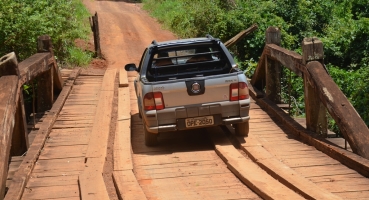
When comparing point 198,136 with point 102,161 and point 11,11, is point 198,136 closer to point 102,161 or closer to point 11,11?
point 102,161

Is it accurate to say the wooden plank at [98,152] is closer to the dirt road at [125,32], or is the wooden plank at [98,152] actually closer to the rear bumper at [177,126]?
the rear bumper at [177,126]

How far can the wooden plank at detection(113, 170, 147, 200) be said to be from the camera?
6.31 m

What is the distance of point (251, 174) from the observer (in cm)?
707

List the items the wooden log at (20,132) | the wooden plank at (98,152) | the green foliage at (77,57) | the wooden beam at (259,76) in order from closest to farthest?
1. the wooden plank at (98,152)
2. the wooden log at (20,132)
3. the wooden beam at (259,76)
4. the green foliage at (77,57)

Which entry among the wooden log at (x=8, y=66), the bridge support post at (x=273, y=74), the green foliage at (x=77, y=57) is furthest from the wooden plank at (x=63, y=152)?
the green foliage at (x=77, y=57)

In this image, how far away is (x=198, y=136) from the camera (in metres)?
9.71

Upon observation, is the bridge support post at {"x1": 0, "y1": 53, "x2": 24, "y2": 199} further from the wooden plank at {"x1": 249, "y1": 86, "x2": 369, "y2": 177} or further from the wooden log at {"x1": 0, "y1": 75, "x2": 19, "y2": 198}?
the wooden plank at {"x1": 249, "y1": 86, "x2": 369, "y2": 177}

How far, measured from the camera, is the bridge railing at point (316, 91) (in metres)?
7.36

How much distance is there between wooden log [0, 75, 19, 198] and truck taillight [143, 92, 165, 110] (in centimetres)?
187

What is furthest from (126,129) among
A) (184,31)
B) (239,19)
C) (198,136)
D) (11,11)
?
(184,31)

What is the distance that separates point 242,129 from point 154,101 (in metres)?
1.45

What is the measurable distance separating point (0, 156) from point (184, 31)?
1968 cm

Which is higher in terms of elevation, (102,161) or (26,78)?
(26,78)

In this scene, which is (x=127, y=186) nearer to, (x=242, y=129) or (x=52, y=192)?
(x=52, y=192)
